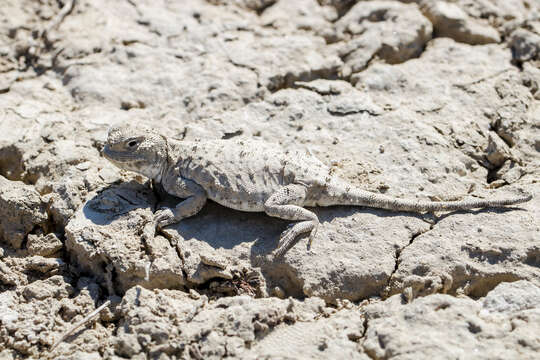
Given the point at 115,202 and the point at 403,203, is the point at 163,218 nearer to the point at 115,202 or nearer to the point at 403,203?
the point at 115,202

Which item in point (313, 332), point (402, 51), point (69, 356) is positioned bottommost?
point (69, 356)

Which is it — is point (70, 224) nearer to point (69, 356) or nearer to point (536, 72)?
point (69, 356)

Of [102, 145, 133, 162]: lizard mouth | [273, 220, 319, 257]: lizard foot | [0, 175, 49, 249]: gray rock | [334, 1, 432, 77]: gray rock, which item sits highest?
[334, 1, 432, 77]: gray rock

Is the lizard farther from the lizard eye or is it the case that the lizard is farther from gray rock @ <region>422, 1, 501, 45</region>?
gray rock @ <region>422, 1, 501, 45</region>

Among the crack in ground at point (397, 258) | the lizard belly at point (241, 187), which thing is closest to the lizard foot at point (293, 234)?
the lizard belly at point (241, 187)

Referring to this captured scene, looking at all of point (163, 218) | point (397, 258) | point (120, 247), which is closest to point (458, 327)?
point (397, 258)

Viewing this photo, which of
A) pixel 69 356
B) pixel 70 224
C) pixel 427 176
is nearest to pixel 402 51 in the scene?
pixel 427 176

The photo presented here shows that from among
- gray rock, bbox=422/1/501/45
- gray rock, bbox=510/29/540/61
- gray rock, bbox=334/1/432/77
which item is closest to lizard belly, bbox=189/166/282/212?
gray rock, bbox=334/1/432/77
